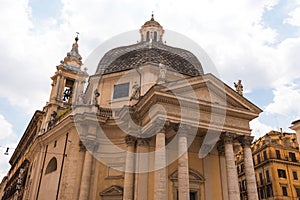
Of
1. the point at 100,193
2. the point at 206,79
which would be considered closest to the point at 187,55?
the point at 206,79

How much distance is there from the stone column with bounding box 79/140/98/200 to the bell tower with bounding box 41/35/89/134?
24.9ft

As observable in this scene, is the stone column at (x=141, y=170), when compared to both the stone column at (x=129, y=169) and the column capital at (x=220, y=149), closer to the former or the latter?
the stone column at (x=129, y=169)

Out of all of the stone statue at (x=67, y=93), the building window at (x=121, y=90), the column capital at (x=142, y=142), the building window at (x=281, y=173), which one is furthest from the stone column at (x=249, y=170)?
the building window at (x=281, y=173)

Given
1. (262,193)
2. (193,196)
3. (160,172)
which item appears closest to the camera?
(160,172)

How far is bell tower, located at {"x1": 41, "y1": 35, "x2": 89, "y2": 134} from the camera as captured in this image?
946 inches

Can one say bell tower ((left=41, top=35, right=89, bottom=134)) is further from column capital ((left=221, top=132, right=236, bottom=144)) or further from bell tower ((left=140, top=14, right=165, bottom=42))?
column capital ((left=221, top=132, right=236, bottom=144))

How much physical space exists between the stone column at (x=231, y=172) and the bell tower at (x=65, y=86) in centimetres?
1352

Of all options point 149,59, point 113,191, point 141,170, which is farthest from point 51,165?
point 149,59

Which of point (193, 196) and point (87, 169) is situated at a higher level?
point (87, 169)

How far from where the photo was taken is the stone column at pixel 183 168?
12.5 meters

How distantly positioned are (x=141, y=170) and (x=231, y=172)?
4.47m

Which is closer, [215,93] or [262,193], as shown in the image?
[215,93]

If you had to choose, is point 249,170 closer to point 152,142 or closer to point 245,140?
point 245,140

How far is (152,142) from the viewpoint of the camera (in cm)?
1541
